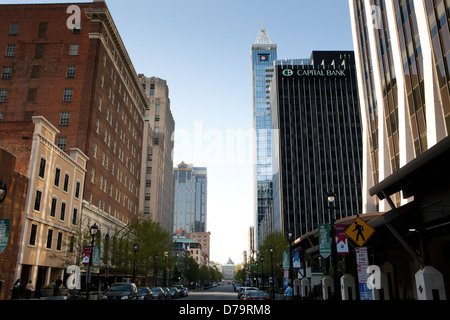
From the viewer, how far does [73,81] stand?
5634 cm

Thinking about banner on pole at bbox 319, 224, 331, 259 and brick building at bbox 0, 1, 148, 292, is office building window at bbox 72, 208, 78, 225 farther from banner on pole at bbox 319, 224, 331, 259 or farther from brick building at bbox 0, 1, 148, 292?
banner on pole at bbox 319, 224, 331, 259

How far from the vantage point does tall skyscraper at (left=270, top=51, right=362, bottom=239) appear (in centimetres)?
11531

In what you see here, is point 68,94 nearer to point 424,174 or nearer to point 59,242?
point 59,242

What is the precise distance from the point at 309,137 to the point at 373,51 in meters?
76.0

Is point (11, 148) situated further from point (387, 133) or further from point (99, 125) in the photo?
point (387, 133)

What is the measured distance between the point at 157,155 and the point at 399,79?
83468 mm

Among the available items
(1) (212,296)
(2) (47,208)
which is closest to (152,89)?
(1) (212,296)

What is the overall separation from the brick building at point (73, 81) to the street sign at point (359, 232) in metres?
43.1

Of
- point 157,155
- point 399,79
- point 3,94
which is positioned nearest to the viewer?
point 399,79

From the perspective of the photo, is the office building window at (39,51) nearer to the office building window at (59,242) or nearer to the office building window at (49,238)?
the office building window at (59,242)

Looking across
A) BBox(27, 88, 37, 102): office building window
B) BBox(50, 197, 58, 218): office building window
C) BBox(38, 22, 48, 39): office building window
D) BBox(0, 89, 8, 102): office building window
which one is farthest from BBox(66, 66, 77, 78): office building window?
BBox(50, 197, 58, 218): office building window

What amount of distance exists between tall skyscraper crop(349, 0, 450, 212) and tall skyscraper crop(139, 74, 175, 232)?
222ft

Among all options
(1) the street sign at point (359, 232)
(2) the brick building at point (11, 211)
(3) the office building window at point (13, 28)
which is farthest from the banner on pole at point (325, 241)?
(3) the office building window at point (13, 28)
